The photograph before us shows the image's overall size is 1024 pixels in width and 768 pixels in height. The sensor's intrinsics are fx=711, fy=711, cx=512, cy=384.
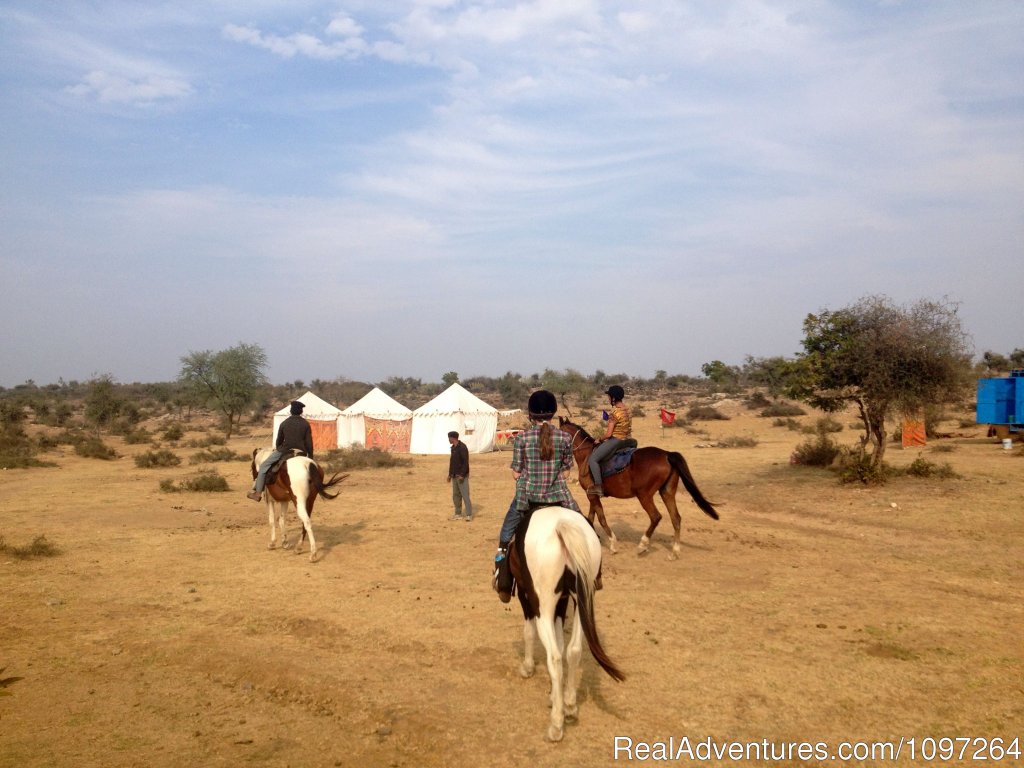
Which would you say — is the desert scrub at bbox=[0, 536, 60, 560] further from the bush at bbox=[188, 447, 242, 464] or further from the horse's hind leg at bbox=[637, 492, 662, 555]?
the bush at bbox=[188, 447, 242, 464]

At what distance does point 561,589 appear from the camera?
4855 millimetres

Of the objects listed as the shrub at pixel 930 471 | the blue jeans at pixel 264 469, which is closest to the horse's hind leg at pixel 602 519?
the blue jeans at pixel 264 469

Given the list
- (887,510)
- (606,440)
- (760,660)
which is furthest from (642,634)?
(887,510)

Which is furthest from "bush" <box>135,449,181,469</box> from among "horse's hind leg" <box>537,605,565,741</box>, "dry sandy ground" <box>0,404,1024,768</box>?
"horse's hind leg" <box>537,605,565,741</box>

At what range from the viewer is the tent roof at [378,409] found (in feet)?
97.3

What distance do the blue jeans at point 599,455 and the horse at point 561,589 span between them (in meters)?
5.20

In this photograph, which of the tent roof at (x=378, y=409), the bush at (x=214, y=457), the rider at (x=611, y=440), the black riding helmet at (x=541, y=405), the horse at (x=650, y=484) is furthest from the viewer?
the tent roof at (x=378, y=409)

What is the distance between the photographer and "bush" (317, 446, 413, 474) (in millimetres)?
23406

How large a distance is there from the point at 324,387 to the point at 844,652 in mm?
66434

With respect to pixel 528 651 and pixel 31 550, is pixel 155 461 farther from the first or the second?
pixel 528 651

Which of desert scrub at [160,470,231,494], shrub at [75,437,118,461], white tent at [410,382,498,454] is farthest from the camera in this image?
white tent at [410,382,498,454]

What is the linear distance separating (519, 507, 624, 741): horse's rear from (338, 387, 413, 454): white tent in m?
24.6

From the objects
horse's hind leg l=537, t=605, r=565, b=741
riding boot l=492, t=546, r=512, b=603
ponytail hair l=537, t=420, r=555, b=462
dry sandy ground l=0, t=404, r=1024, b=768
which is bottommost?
dry sandy ground l=0, t=404, r=1024, b=768

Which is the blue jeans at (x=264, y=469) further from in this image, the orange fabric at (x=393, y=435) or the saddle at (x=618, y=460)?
the orange fabric at (x=393, y=435)
